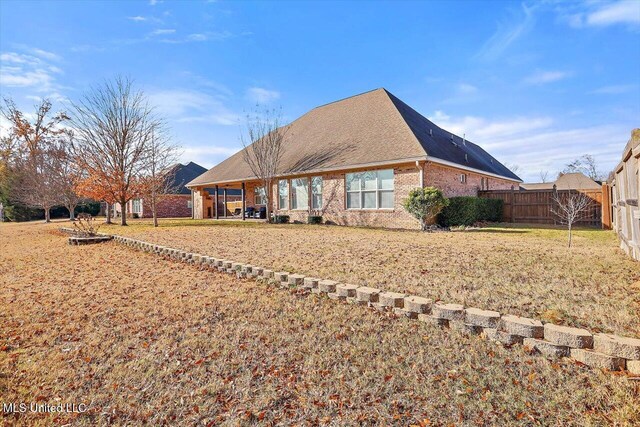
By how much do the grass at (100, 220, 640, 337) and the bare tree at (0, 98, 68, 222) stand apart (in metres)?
24.0

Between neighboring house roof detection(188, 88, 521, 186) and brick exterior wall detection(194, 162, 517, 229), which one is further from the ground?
neighboring house roof detection(188, 88, 521, 186)

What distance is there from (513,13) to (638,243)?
268 inches

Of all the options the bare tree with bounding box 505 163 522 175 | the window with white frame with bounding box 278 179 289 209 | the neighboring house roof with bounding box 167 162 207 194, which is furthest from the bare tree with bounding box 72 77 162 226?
the bare tree with bounding box 505 163 522 175

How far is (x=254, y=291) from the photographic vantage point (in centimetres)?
475

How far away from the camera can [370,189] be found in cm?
1423

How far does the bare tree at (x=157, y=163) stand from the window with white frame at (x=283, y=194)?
22.2 feet

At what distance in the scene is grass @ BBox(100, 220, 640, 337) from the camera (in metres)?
3.44

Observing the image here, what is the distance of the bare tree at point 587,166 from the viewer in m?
46.2

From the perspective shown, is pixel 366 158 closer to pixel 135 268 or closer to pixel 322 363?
pixel 135 268

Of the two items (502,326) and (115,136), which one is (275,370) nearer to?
(502,326)

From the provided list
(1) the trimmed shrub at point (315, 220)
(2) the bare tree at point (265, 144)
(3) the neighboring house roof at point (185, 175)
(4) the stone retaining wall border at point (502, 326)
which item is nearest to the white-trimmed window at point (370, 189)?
(1) the trimmed shrub at point (315, 220)

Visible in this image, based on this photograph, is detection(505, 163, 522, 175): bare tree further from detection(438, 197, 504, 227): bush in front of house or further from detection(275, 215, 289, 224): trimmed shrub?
detection(275, 215, 289, 224): trimmed shrub

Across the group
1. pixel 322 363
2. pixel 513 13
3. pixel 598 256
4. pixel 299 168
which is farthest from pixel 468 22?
pixel 322 363

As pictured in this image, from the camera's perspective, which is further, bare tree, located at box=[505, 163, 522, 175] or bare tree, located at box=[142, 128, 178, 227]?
bare tree, located at box=[505, 163, 522, 175]
